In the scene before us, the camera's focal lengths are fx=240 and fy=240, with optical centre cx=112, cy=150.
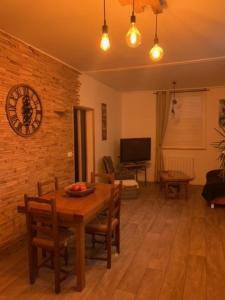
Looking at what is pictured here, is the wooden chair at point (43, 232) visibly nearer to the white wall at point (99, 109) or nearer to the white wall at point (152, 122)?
the white wall at point (99, 109)

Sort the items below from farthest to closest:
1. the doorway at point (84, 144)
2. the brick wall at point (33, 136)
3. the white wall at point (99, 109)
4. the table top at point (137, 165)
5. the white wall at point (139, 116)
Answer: the white wall at point (139, 116), the table top at point (137, 165), the doorway at point (84, 144), the white wall at point (99, 109), the brick wall at point (33, 136)

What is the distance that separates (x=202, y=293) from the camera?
2.27 metres

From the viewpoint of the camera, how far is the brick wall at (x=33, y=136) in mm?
3002

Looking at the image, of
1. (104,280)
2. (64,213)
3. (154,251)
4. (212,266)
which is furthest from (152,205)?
(64,213)

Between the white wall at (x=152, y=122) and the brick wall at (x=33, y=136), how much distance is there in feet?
9.37

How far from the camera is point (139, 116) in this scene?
281 inches

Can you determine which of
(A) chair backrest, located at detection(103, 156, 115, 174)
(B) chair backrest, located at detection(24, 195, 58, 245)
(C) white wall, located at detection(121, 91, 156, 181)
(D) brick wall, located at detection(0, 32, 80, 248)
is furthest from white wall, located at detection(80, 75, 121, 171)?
(B) chair backrest, located at detection(24, 195, 58, 245)

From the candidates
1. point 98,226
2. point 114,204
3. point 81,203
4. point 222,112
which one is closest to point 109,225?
point 98,226

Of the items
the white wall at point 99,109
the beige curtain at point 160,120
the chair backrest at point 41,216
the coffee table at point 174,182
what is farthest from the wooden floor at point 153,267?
the beige curtain at point 160,120

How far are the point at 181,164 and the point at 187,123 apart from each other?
1166mm

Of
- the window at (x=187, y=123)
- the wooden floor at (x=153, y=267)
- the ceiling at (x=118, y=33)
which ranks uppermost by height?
the ceiling at (x=118, y=33)

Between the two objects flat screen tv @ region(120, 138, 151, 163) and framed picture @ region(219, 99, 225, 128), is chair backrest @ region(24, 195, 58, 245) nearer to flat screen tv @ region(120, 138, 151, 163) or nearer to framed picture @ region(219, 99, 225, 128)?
flat screen tv @ region(120, 138, 151, 163)

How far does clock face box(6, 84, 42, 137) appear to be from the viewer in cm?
308

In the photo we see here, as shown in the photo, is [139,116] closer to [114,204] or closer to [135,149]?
[135,149]
